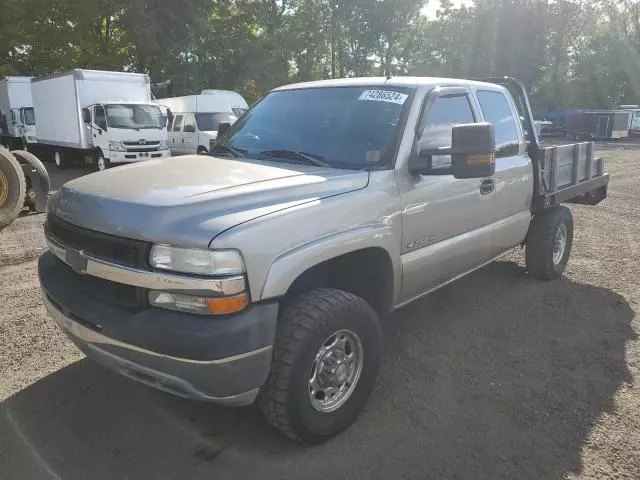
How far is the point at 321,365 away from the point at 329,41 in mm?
46097

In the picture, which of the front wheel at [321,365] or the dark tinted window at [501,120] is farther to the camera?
the dark tinted window at [501,120]

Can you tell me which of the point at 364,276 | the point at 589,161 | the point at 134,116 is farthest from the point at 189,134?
the point at 364,276

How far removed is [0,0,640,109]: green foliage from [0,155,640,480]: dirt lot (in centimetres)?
2564

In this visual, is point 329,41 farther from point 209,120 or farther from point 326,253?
point 326,253

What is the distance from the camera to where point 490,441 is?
2.94 m

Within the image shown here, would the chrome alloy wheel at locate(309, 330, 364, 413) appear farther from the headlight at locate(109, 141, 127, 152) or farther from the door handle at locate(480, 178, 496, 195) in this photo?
the headlight at locate(109, 141, 127, 152)

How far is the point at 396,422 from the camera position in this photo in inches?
122

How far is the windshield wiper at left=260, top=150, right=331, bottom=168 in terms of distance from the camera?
11.2ft

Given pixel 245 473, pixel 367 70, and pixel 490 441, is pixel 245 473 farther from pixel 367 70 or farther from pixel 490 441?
pixel 367 70

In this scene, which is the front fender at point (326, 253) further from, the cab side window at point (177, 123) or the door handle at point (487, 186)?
the cab side window at point (177, 123)

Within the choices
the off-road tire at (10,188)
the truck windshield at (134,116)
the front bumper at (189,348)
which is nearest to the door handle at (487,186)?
the front bumper at (189,348)

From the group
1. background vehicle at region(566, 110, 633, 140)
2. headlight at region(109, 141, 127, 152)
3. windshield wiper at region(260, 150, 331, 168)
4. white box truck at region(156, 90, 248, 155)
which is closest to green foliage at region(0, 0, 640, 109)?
white box truck at region(156, 90, 248, 155)

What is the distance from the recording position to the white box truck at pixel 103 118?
51.8ft

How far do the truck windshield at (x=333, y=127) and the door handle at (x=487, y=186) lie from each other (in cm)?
96
